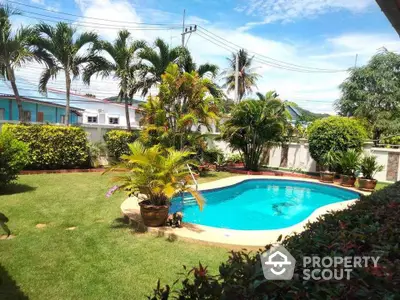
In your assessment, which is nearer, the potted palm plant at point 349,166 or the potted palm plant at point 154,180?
the potted palm plant at point 154,180

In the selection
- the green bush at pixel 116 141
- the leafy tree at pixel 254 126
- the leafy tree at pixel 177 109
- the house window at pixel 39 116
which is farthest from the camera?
the house window at pixel 39 116

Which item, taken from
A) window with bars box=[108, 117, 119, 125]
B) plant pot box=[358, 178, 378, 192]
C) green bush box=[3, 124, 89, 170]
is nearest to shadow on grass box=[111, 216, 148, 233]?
green bush box=[3, 124, 89, 170]

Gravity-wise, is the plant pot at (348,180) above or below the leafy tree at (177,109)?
below

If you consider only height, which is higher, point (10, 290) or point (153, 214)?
point (153, 214)

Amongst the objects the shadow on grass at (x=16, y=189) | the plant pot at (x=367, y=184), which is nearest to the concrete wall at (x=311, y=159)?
the plant pot at (x=367, y=184)

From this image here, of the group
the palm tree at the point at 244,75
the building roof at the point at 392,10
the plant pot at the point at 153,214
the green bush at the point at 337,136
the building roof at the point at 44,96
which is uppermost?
the palm tree at the point at 244,75

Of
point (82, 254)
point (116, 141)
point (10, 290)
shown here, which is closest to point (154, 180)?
point (82, 254)

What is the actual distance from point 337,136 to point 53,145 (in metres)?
11.7

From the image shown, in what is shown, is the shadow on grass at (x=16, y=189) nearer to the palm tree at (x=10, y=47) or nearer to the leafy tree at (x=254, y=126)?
the palm tree at (x=10, y=47)

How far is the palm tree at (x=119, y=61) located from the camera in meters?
14.0

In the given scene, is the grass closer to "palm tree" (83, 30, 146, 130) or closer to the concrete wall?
"palm tree" (83, 30, 146, 130)

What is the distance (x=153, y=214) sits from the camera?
219 inches

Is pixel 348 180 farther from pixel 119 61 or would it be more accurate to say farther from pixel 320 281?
pixel 320 281

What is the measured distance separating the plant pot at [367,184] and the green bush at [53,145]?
11.0m
